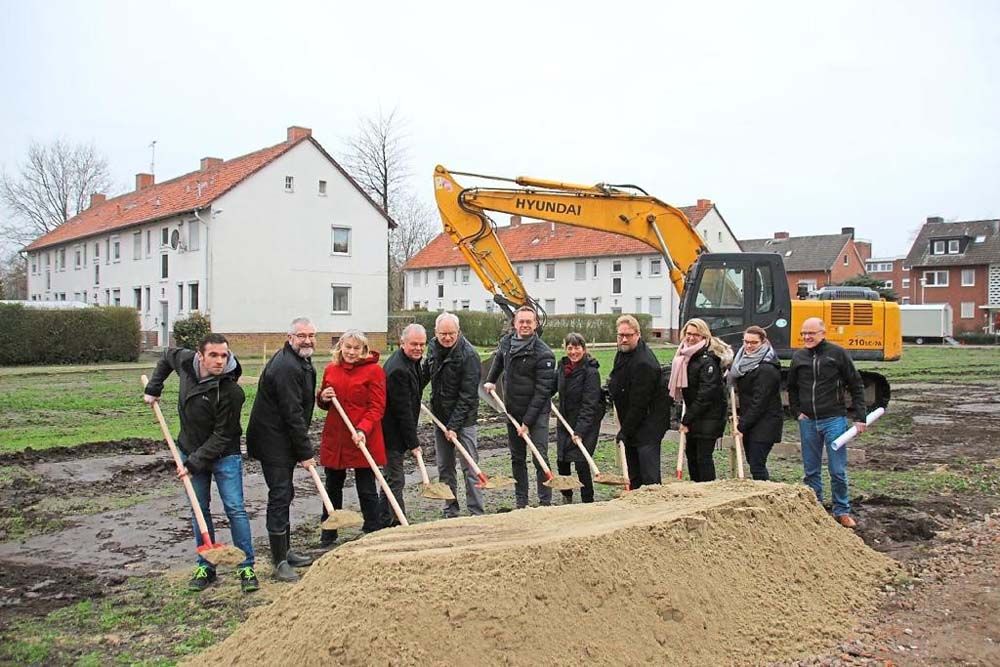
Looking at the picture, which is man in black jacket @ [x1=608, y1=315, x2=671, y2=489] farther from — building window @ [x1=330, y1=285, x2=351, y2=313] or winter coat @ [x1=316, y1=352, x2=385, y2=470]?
building window @ [x1=330, y1=285, x2=351, y2=313]

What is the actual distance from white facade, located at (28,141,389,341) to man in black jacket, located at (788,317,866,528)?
1136 inches

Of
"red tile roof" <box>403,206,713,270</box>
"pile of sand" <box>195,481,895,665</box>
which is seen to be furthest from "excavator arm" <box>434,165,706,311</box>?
"red tile roof" <box>403,206,713,270</box>

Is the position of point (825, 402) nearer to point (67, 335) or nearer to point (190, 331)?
point (190, 331)

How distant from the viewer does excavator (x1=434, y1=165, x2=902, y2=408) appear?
1348 cm

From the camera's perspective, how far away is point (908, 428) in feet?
46.2

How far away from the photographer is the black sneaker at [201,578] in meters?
5.71

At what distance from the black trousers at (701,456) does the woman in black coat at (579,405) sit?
85cm

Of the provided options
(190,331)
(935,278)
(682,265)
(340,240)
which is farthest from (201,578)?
(935,278)

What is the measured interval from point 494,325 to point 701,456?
34.2 metres

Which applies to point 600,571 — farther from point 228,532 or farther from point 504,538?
point 228,532

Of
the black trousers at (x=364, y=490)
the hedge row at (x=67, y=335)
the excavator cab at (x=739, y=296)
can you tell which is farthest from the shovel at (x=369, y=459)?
the hedge row at (x=67, y=335)

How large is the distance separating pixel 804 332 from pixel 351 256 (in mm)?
31904

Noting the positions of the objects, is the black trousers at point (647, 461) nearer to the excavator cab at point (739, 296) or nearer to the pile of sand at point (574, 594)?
the pile of sand at point (574, 594)

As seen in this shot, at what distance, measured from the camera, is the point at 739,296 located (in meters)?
13.5
